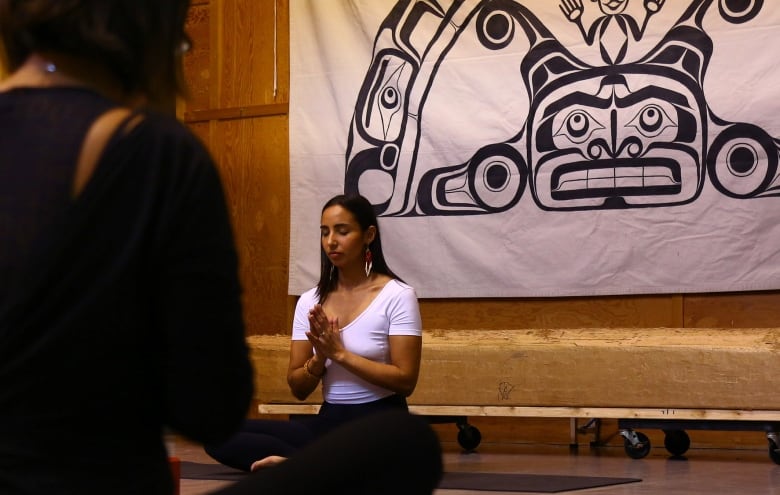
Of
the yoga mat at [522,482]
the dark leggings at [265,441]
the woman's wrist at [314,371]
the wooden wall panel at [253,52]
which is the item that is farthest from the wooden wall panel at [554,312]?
the woman's wrist at [314,371]

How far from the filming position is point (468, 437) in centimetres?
512

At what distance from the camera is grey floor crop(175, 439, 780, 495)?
356 centimetres

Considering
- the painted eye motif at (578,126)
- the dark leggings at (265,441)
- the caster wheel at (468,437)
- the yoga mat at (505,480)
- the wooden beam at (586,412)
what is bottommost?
the caster wheel at (468,437)

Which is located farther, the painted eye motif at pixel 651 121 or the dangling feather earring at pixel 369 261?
the painted eye motif at pixel 651 121

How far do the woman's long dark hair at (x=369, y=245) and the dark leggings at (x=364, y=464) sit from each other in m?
2.35

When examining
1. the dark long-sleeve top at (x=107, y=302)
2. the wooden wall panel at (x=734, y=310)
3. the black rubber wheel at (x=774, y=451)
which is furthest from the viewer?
the wooden wall panel at (x=734, y=310)

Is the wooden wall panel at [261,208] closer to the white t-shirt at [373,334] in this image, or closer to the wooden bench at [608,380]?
the wooden bench at [608,380]

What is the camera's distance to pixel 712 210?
522 centimetres

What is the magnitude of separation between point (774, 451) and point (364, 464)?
384 centimetres

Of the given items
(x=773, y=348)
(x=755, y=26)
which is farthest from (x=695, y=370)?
(x=755, y=26)

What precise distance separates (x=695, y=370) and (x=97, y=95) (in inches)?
157

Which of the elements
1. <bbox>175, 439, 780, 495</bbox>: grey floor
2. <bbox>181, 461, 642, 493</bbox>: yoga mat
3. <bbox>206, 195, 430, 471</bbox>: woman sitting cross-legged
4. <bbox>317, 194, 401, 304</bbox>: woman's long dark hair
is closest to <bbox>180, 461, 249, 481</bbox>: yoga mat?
<bbox>181, 461, 642, 493</bbox>: yoga mat

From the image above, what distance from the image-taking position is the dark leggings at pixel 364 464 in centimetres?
91

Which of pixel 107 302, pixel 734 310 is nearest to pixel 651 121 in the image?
Answer: pixel 734 310
